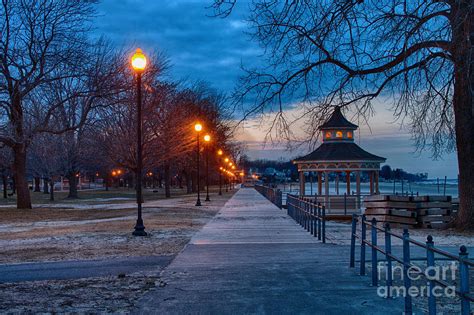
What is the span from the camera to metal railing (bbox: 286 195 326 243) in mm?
13812

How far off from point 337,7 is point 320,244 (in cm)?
599

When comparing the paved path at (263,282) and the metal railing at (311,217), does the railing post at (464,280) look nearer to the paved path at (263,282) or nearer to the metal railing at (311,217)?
the paved path at (263,282)

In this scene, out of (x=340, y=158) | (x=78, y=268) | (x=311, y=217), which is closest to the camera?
(x=78, y=268)

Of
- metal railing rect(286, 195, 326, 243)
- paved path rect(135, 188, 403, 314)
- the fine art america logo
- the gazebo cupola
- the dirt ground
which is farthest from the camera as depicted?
the gazebo cupola

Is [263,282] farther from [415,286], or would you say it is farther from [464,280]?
[464,280]

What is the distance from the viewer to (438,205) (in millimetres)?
18641

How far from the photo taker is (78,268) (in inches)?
393

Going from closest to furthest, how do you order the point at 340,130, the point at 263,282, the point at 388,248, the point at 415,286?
the point at 388,248, the point at 415,286, the point at 263,282, the point at 340,130

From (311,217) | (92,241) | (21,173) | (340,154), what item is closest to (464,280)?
(311,217)

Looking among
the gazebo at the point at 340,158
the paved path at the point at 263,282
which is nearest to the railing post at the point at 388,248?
the paved path at the point at 263,282

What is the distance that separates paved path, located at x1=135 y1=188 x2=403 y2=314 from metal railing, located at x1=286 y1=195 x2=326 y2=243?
0.67 meters

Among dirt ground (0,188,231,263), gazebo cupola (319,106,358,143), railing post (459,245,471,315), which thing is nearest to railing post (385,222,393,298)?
railing post (459,245,471,315)

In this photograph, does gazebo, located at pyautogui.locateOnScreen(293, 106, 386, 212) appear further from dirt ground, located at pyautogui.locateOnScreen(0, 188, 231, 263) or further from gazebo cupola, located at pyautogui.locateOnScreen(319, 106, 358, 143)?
dirt ground, located at pyautogui.locateOnScreen(0, 188, 231, 263)

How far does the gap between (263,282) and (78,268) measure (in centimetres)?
382
